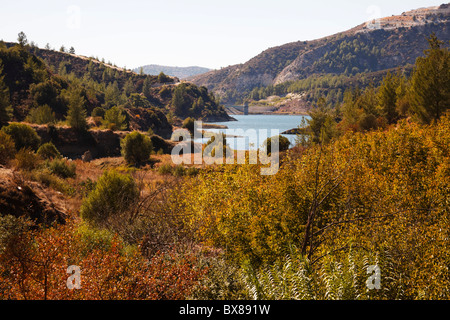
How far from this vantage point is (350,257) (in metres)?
9.70

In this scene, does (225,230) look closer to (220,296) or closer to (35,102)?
(220,296)

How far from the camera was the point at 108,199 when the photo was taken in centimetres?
2198

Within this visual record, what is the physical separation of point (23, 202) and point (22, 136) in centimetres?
2775

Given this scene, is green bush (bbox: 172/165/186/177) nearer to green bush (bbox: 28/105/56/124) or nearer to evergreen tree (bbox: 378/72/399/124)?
green bush (bbox: 28/105/56/124)

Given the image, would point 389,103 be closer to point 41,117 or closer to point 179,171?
point 179,171

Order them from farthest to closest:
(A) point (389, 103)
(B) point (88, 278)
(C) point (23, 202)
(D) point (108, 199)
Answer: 1. (A) point (389, 103)
2. (D) point (108, 199)
3. (C) point (23, 202)
4. (B) point (88, 278)

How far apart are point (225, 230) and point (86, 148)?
166 feet

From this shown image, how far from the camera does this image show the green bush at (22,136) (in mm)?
38875

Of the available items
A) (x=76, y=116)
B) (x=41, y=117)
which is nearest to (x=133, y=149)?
(x=76, y=116)

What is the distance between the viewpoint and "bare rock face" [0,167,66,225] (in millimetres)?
16719

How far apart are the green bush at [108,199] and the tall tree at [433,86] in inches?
1443

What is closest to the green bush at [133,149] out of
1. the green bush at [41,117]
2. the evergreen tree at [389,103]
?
the green bush at [41,117]

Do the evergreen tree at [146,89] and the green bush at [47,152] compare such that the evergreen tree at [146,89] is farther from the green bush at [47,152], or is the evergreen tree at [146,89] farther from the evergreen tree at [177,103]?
the green bush at [47,152]

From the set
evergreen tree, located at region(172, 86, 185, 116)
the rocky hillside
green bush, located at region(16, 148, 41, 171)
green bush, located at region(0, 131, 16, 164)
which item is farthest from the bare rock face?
evergreen tree, located at region(172, 86, 185, 116)
